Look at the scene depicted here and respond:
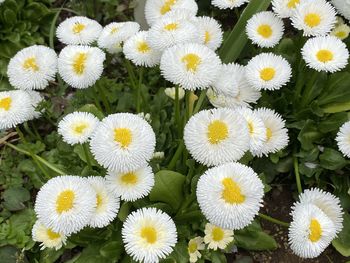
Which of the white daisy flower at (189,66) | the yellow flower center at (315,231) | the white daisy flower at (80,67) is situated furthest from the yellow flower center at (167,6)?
the yellow flower center at (315,231)

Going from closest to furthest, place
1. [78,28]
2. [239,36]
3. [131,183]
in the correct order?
[131,183]
[78,28]
[239,36]

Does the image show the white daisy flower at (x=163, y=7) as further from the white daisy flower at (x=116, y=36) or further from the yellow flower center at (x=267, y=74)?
the yellow flower center at (x=267, y=74)

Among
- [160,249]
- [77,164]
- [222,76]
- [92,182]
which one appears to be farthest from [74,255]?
[222,76]

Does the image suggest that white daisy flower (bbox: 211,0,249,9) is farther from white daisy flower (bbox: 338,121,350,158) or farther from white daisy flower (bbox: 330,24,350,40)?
white daisy flower (bbox: 338,121,350,158)

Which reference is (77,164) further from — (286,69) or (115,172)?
(286,69)

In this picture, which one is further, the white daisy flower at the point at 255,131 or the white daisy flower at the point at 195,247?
the white daisy flower at the point at 195,247

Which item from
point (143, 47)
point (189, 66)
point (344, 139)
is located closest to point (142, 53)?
point (143, 47)

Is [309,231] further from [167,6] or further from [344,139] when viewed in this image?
[167,6]

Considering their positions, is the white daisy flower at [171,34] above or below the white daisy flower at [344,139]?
above
